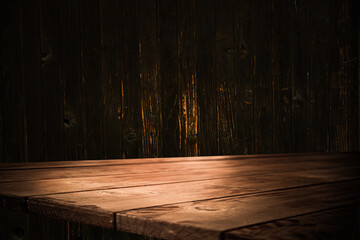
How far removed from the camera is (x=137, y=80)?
2109mm

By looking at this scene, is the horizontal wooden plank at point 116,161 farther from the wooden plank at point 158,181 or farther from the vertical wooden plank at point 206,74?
the wooden plank at point 158,181

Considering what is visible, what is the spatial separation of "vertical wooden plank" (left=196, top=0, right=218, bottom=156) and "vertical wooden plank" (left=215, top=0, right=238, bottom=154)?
29 millimetres

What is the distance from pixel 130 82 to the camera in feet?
6.89

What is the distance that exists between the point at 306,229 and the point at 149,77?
1.59 metres

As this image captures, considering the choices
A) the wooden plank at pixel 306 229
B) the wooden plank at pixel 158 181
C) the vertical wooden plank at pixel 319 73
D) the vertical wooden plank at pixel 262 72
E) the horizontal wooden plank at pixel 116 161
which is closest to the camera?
the wooden plank at pixel 306 229

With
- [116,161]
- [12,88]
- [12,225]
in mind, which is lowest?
[12,225]

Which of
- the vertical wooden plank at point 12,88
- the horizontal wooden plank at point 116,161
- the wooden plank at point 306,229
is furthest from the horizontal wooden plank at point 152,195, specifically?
the vertical wooden plank at point 12,88

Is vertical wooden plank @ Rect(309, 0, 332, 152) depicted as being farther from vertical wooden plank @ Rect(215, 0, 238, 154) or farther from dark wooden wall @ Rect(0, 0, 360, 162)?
vertical wooden plank @ Rect(215, 0, 238, 154)

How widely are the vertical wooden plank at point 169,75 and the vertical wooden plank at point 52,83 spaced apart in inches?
21.1

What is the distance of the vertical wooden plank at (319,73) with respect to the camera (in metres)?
2.38

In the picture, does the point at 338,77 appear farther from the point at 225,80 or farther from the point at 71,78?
the point at 71,78

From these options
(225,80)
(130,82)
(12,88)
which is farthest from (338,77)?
(12,88)

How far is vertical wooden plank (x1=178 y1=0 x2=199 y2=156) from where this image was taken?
216 centimetres

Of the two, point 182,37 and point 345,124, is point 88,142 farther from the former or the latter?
point 345,124
